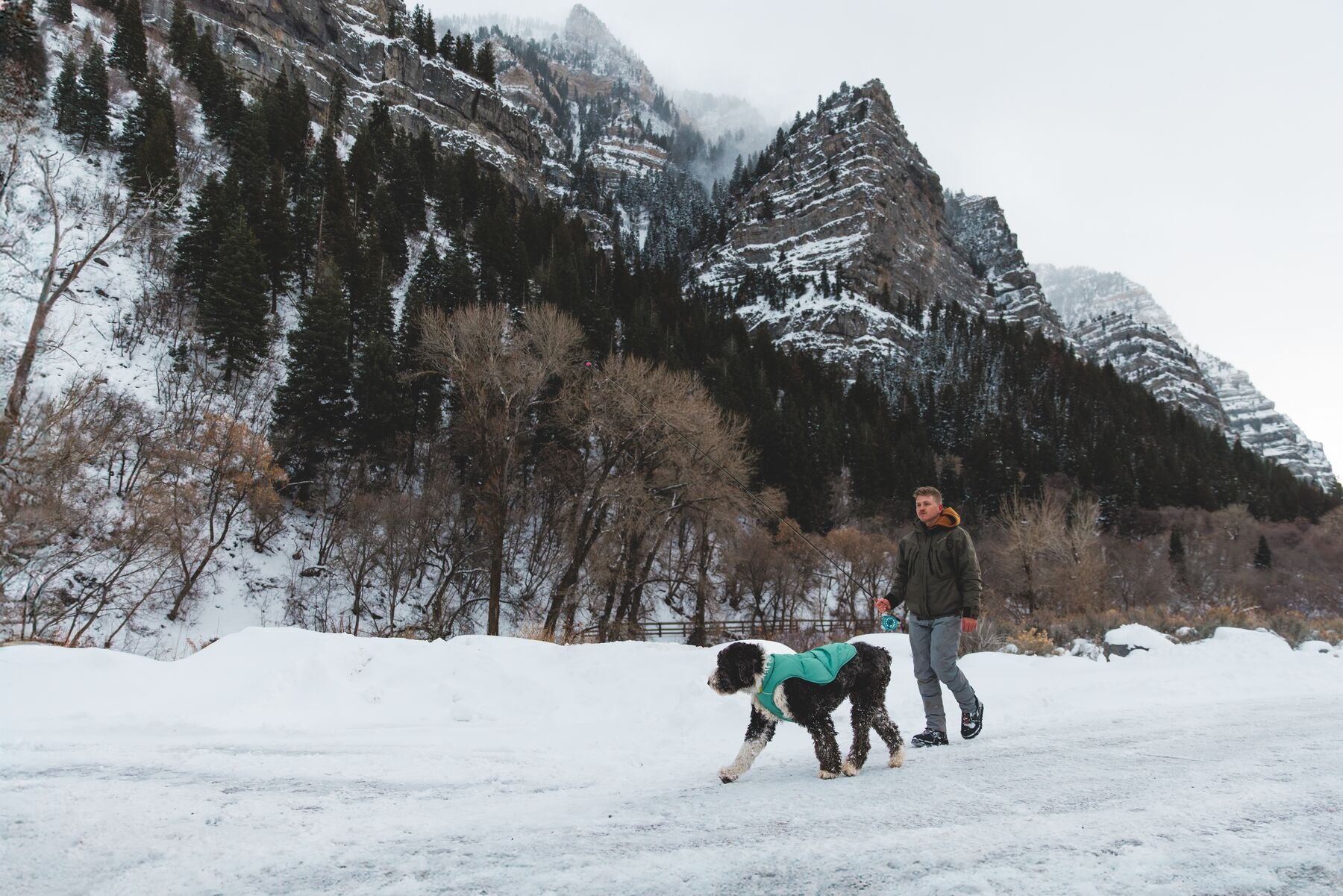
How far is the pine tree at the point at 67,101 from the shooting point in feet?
133

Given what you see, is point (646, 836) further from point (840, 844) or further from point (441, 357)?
point (441, 357)

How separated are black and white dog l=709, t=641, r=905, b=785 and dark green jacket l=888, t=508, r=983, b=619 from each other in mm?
1033

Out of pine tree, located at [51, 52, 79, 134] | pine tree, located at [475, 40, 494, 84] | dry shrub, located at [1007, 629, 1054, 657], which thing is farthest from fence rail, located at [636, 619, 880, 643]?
pine tree, located at [475, 40, 494, 84]

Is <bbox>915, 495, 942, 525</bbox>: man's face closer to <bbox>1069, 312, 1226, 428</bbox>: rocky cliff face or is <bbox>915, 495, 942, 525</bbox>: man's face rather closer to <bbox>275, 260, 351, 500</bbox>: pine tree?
<bbox>275, 260, 351, 500</bbox>: pine tree

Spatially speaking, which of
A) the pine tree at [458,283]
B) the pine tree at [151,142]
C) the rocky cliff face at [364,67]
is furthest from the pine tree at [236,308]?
the rocky cliff face at [364,67]

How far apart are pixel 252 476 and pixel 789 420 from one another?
38.1m

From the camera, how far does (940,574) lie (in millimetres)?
4977

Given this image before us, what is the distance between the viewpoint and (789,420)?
2040 inches

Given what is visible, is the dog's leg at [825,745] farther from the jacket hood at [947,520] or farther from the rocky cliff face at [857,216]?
the rocky cliff face at [857,216]

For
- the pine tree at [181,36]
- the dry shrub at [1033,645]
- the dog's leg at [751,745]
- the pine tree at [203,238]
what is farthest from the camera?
the pine tree at [181,36]

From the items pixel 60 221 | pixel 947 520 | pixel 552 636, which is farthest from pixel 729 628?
pixel 60 221

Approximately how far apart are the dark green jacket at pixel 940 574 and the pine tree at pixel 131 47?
70227 mm

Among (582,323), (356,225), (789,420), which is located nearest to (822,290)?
(789,420)

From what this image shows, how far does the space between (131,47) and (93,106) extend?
17.5 metres
